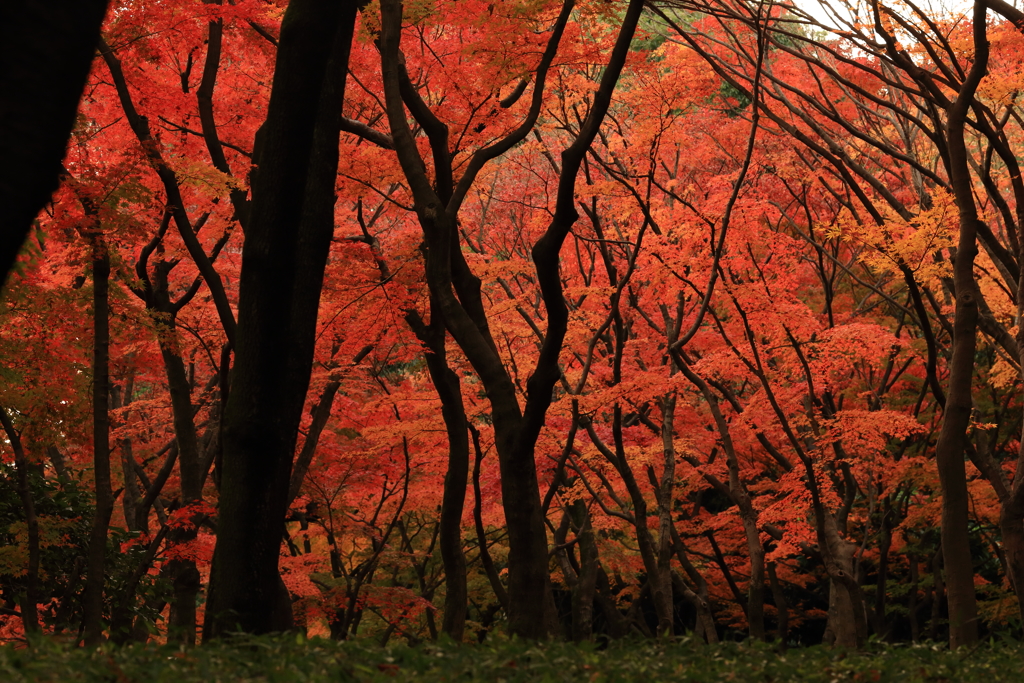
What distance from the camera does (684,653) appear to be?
4.00m

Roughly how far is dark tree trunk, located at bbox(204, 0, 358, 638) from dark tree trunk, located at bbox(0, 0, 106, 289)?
2.17 meters

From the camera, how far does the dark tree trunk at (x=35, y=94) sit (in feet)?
6.68

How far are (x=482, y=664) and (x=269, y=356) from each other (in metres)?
1.98

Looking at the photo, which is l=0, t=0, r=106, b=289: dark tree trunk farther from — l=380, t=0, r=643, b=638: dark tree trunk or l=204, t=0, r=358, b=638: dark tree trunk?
l=380, t=0, r=643, b=638: dark tree trunk

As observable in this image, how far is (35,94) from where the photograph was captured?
2078 millimetres

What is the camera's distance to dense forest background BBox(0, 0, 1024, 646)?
622 centimetres

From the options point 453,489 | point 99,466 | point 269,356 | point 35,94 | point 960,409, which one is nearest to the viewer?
point 35,94

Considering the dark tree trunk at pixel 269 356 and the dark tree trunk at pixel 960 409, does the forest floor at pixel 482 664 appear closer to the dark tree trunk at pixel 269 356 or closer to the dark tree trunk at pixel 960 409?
the dark tree trunk at pixel 269 356

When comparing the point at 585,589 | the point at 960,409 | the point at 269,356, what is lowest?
the point at 585,589

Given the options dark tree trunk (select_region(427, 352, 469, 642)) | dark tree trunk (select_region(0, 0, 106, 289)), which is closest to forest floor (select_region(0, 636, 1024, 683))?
dark tree trunk (select_region(0, 0, 106, 289))

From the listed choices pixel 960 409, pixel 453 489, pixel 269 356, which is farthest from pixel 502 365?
pixel 960 409

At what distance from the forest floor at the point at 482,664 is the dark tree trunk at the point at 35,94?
1.37 meters

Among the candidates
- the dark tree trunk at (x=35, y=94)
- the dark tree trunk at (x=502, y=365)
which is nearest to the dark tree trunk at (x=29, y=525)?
the dark tree trunk at (x=502, y=365)

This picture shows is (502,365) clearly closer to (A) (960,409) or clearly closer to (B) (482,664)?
(A) (960,409)
